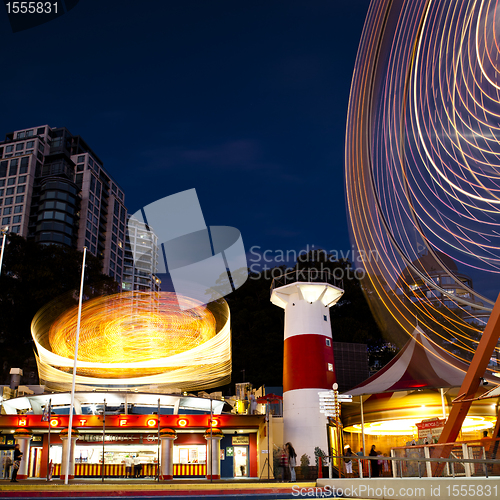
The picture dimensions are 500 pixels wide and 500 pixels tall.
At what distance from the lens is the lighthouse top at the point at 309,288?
109 feet

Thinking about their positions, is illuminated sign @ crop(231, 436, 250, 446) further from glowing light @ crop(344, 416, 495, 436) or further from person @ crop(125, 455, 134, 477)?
glowing light @ crop(344, 416, 495, 436)

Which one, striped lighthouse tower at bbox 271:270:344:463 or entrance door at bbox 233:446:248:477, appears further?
entrance door at bbox 233:446:248:477

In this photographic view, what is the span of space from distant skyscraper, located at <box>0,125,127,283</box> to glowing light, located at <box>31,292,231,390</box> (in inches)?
2636

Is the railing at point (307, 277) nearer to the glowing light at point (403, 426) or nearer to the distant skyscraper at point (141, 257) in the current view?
the glowing light at point (403, 426)

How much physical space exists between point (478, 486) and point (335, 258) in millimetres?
52518

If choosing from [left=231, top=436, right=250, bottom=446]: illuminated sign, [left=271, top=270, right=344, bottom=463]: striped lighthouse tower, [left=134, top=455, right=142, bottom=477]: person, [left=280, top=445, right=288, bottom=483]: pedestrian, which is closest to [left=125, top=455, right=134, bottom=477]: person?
[left=134, top=455, right=142, bottom=477]: person

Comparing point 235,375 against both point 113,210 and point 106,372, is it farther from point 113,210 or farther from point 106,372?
point 113,210

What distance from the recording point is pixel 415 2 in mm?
21766

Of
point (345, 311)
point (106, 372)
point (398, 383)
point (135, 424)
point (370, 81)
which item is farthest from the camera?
point (345, 311)

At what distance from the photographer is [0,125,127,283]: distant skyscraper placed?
4173 inches

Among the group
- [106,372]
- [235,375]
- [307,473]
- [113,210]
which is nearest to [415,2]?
[307,473]

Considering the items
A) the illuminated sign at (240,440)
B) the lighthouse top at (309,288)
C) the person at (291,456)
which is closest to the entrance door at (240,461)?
the illuminated sign at (240,440)

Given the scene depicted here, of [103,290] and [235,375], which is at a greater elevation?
[103,290]

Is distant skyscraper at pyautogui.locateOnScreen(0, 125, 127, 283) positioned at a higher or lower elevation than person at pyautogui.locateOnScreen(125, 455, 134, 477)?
higher
